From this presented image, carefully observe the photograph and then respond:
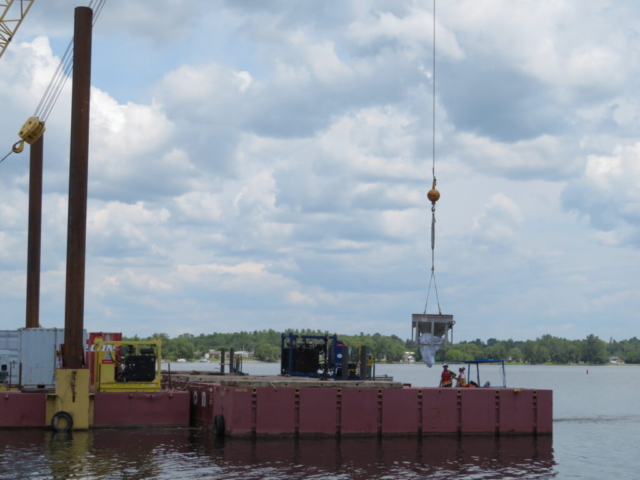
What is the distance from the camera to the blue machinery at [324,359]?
4159cm

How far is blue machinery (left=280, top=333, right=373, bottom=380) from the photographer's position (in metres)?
41.6

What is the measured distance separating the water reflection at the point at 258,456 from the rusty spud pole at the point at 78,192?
4088mm

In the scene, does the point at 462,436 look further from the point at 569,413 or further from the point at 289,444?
the point at 569,413

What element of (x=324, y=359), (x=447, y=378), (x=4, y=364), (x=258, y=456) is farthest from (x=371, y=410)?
(x=4, y=364)

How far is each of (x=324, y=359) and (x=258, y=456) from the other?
11585 millimetres

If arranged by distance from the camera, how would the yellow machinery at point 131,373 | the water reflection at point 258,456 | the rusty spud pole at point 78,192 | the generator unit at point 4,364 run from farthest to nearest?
the generator unit at point 4,364 → the yellow machinery at point 131,373 → the rusty spud pole at point 78,192 → the water reflection at point 258,456

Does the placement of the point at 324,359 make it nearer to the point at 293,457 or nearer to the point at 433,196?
the point at 433,196

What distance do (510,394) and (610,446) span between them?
7.13m

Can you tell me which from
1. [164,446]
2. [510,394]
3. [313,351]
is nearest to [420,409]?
[510,394]

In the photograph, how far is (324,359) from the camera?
42438 mm

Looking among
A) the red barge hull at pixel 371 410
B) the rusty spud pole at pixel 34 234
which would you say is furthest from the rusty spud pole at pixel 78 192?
the rusty spud pole at pixel 34 234

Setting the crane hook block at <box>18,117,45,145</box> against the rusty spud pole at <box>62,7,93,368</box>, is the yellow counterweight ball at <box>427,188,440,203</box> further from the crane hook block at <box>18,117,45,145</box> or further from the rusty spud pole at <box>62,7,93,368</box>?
the crane hook block at <box>18,117,45,145</box>

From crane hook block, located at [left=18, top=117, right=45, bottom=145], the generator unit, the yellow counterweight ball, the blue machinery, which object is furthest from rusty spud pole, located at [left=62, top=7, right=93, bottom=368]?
crane hook block, located at [left=18, top=117, right=45, bottom=145]

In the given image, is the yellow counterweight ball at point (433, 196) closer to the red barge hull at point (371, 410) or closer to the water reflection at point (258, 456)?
the red barge hull at point (371, 410)
